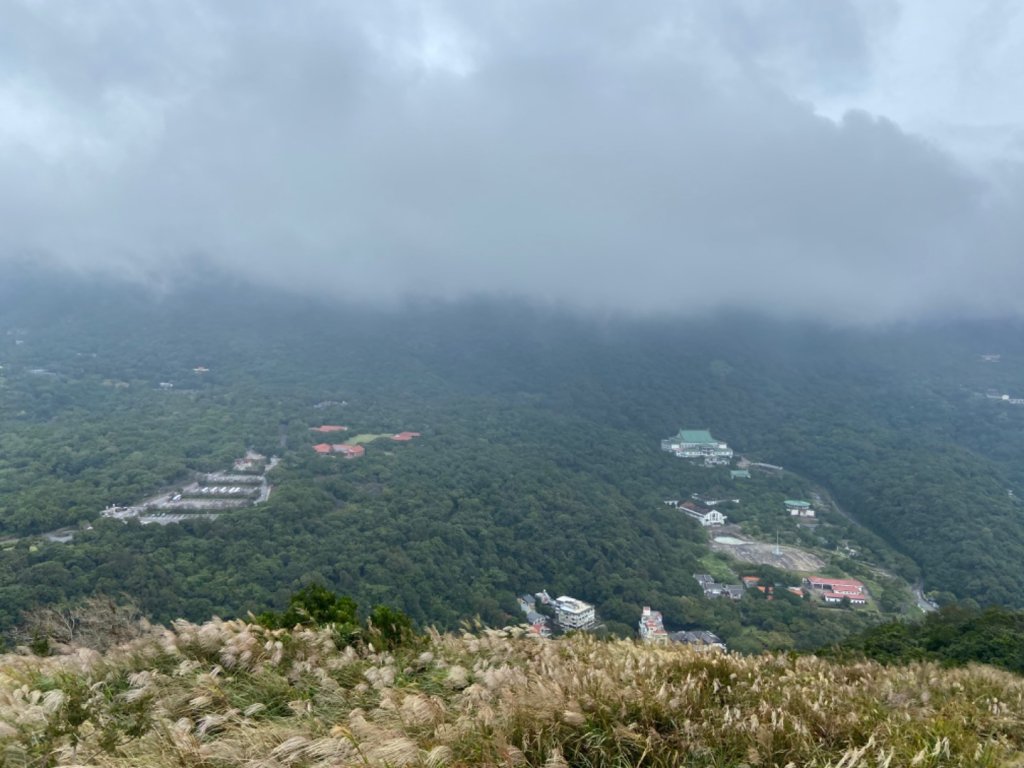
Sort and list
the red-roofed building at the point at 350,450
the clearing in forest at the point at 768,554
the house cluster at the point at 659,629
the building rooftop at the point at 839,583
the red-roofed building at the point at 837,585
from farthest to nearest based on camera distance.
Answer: the red-roofed building at the point at 350,450 → the clearing in forest at the point at 768,554 → the building rooftop at the point at 839,583 → the red-roofed building at the point at 837,585 → the house cluster at the point at 659,629

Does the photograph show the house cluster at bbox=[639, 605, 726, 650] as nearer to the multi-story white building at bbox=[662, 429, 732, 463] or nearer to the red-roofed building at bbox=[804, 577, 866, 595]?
the red-roofed building at bbox=[804, 577, 866, 595]

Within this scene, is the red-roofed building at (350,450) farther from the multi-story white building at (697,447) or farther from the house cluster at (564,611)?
the multi-story white building at (697,447)

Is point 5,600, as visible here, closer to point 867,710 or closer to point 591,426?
point 867,710

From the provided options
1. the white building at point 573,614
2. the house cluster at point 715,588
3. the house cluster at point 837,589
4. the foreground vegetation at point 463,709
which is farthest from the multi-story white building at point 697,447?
the foreground vegetation at point 463,709

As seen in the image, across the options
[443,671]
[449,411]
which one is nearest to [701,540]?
[449,411]

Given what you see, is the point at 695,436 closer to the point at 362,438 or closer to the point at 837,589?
the point at 837,589
